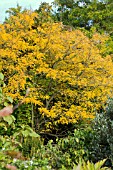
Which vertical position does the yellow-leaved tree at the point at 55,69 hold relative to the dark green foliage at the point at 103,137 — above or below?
above

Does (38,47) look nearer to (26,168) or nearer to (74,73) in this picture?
(74,73)

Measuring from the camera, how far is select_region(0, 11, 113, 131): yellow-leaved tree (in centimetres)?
660

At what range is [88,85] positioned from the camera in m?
6.95

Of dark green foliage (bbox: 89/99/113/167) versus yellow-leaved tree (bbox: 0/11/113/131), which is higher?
yellow-leaved tree (bbox: 0/11/113/131)

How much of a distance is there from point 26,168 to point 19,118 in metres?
3.09

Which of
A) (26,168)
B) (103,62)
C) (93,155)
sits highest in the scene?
(103,62)

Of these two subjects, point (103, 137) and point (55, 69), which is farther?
point (55, 69)

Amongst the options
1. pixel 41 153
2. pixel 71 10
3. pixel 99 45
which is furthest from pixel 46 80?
pixel 71 10

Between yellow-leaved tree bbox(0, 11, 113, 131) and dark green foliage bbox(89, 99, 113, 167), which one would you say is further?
→ yellow-leaved tree bbox(0, 11, 113, 131)

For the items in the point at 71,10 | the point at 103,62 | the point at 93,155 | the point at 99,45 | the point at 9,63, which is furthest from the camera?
the point at 71,10

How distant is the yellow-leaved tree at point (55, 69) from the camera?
6.60 meters

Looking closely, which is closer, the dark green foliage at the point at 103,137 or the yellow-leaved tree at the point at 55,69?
the dark green foliage at the point at 103,137

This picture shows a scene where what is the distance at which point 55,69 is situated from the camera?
22.7 feet

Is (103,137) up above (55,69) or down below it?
below
